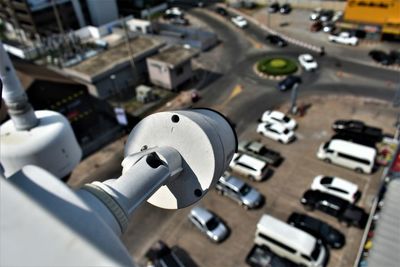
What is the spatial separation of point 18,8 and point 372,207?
2499 inches

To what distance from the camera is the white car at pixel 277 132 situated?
32.2 meters

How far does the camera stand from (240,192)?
84.6ft

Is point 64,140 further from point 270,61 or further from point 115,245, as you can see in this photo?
point 270,61

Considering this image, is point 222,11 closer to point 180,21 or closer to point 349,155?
point 180,21

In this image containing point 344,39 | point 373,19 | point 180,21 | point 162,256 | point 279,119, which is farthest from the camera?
point 180,21

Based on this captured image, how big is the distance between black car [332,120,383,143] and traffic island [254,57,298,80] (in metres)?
12.7

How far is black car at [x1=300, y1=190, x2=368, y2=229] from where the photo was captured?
922 inches

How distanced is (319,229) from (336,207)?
2539 mm

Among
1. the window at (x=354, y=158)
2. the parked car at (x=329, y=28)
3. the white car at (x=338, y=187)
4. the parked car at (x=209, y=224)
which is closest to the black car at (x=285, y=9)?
the parked car at (x=329, y=28)

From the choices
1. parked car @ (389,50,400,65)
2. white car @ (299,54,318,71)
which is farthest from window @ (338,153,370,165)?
parked car @ (389,50,400,65)

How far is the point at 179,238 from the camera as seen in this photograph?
23875mm

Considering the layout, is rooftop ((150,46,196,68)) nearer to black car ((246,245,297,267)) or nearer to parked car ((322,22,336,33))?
black car ((246,245,297,267))

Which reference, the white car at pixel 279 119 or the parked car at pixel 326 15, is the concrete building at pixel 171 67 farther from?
the parked car at pixel 326 15

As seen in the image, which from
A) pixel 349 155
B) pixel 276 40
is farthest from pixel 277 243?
pixel 276 40
